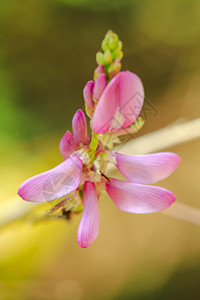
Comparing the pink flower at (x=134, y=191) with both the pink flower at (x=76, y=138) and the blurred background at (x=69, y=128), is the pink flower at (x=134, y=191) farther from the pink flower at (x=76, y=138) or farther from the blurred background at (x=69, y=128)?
the blurred background at (x=69, y=128)

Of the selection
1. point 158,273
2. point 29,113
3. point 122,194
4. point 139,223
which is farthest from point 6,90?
point 122,194

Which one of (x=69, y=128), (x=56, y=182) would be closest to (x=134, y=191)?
(x=56, y=182)

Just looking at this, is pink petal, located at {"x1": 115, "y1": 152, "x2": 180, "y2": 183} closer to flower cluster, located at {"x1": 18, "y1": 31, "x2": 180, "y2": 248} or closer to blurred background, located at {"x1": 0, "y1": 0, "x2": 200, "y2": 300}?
flower cluster, located at {"x1": 18, "y1": 31, "x2": 180, "y2": 248}

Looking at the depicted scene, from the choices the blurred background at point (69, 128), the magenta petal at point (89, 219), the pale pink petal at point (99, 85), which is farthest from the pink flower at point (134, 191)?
the blurred background at point (69, 128)

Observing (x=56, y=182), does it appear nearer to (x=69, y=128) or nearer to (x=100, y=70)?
(x=100, y=70)

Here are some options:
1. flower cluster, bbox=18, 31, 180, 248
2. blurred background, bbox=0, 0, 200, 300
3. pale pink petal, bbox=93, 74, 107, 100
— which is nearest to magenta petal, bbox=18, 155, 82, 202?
flower cluster, bbox=18, 31, 180, 248

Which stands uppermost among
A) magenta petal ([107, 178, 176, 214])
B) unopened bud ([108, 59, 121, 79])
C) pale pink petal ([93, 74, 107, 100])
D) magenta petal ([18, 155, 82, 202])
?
unopened bud ([108, 59, 121, 79])

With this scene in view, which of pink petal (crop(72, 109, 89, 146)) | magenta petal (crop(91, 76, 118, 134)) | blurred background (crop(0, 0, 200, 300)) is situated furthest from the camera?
blurred background (crop(0, 0, 200, 300))

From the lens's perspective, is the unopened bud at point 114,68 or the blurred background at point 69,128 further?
the blurred background at point 69,128
